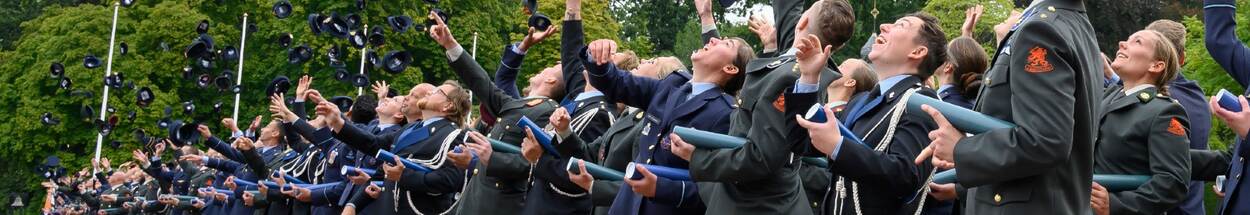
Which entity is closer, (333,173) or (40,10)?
(333,173)

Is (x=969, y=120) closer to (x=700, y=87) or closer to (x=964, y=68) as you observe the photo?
(x=964, y=68)

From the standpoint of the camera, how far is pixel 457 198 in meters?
10.7

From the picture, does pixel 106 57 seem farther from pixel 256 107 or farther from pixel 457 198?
pixel 457 198

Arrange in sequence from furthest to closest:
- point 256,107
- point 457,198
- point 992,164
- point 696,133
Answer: point 256,107 → point 457,198 → point 696,133 → point 992,164

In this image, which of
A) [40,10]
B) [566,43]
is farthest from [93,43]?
[566,43]

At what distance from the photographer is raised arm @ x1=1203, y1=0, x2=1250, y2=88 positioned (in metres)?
6.42

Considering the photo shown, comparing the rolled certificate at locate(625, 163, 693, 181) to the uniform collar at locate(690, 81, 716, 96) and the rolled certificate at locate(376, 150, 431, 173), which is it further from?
the rolled certificate at locate(376, 150, 431, 173)

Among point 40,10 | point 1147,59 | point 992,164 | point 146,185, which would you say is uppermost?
point 992,164

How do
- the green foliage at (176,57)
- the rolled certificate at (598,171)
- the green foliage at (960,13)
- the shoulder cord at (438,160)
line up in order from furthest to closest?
the green foliage at (960,13) < the green foliage at (176,57) < the shoulder cord at (438,160) < the rolled certificate at (598,171)

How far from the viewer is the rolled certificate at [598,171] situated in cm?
711

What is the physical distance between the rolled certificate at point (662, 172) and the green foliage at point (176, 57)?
23.4m

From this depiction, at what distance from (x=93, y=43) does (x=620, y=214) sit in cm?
3430

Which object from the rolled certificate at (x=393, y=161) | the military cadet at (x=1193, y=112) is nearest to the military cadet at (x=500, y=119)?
the rolled certificate at (x=393, y=161)

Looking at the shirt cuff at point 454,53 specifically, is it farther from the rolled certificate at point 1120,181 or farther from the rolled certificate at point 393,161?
the rolled certificate at point 1120,181
